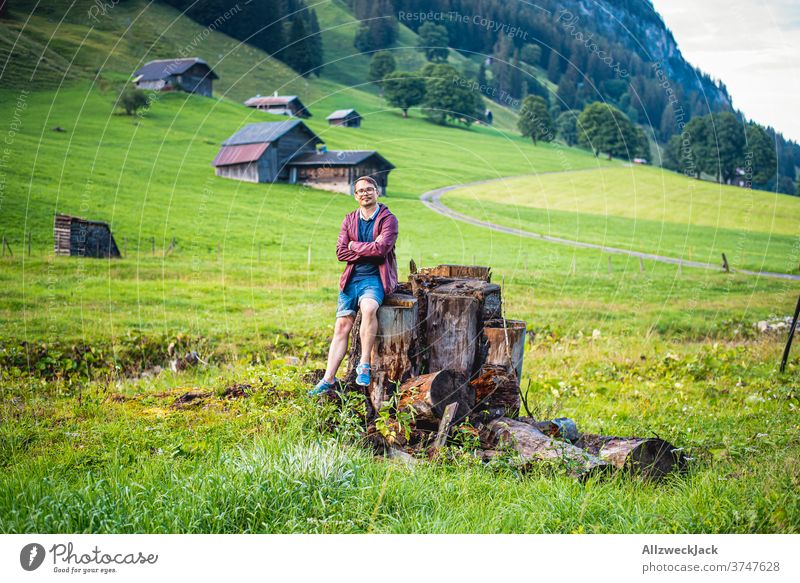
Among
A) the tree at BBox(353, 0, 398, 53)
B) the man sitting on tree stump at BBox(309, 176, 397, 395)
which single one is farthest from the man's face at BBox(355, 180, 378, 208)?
the tree at BBox(353, 0, 398, 53)

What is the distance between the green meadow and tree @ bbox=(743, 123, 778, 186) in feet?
8.62

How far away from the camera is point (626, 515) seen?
17.9ft

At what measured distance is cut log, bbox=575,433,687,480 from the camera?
6094 mm

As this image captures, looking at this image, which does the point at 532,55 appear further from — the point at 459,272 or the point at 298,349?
the point at 459,272

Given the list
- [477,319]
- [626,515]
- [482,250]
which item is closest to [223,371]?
[477,319]

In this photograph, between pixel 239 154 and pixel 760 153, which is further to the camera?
pixel 239 154

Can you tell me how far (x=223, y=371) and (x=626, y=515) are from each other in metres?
6.74

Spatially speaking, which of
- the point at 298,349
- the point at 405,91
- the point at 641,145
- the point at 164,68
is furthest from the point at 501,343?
the point at 164,68

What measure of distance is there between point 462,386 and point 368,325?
3.76ft

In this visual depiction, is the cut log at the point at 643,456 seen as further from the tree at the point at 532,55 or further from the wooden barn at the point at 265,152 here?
the tree at the point at 532,55

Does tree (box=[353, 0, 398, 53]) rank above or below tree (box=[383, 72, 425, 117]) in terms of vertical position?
above

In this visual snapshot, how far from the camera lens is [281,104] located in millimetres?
51000

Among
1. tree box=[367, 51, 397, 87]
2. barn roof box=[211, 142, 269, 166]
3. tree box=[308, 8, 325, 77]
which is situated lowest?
barn roof box=[211, 142, 269, 166]

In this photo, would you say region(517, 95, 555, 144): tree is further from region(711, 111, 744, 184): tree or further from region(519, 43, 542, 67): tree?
region(711, 111, 744, 184): tree
